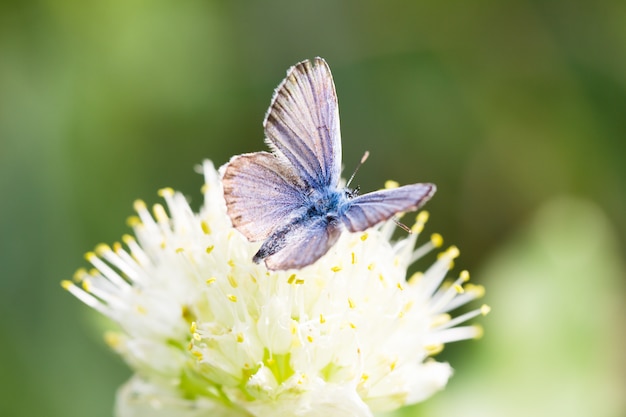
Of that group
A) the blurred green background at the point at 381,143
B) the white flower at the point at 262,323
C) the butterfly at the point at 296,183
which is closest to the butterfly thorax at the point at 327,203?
the butterfly at the point at 296,183

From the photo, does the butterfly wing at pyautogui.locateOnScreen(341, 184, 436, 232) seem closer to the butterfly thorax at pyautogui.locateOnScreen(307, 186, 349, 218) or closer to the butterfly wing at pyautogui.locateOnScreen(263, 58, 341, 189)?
the butterfly thorax at pyautogui.locateOnScreen(307, 186, 349, 218)

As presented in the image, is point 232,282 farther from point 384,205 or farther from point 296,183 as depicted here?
point 384,205

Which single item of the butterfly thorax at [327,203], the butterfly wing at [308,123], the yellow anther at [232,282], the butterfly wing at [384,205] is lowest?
the butterfly wing at [384,205]

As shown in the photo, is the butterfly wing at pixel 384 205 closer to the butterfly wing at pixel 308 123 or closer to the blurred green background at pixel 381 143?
the butterfly wing at pixel 308 123

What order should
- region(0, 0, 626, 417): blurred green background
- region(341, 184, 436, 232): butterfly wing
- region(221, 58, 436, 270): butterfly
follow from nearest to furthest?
region(341, 184, 436, 232): butterfly wing < region(221, 58, 436, 270): butterfly < region(0, 0, 626, 417): blurred green background

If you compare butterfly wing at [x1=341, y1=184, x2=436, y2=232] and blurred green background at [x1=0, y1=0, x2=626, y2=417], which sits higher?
blurred green background at [x1=0, y1=0, x2=626, y2=417]

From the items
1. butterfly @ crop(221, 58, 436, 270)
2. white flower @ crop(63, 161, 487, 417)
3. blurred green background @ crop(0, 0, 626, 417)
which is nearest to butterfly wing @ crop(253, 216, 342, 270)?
butterfly @ crop(221, 58, 436, 270)

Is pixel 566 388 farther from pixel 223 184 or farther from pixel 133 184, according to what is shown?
pixel 133 184
